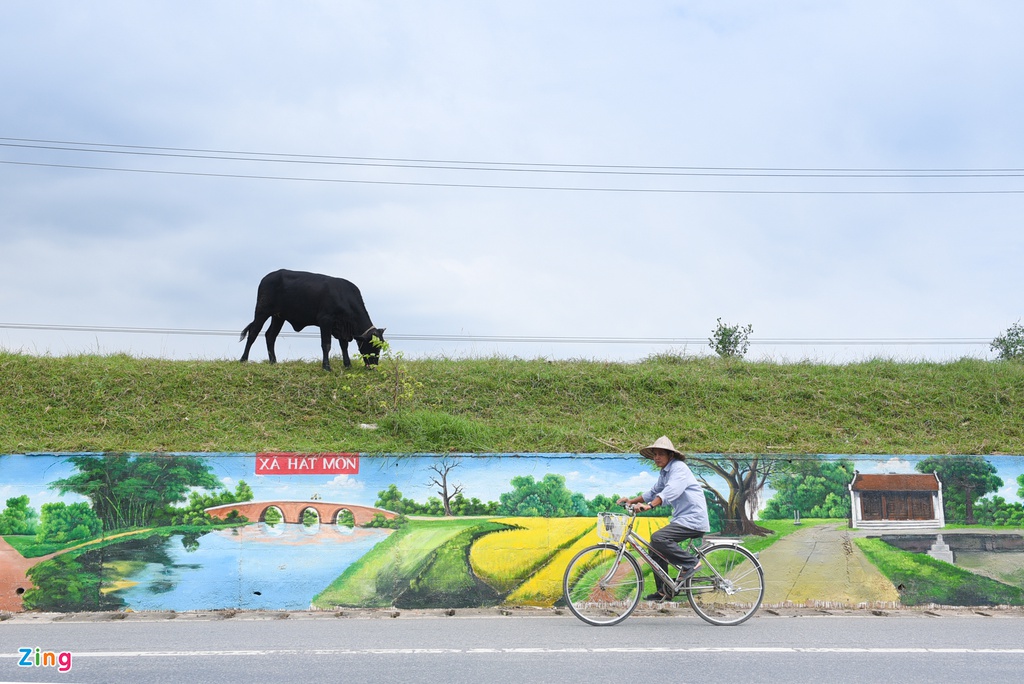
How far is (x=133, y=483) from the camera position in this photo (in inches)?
376

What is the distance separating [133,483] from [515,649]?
200 inches

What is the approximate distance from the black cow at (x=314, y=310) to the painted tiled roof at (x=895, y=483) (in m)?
8.95

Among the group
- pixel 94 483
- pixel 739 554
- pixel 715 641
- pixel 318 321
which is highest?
pixel 318 321

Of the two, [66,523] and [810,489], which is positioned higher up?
[810,489]

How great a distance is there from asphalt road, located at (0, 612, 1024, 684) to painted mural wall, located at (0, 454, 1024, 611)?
60 cm

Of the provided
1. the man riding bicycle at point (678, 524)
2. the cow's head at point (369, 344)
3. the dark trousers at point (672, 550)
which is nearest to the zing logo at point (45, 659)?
the man riding bicycle at point (678, 524)

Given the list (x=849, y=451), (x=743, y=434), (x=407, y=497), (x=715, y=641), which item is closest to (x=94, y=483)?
(x=407, y=497)

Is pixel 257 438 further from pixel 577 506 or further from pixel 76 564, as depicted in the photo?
pixel 577 506

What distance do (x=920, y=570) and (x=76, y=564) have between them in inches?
371

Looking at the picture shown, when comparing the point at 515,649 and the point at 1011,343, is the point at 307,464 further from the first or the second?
the point at 1011,343

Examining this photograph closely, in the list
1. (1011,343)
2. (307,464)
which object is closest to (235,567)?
(307,464)

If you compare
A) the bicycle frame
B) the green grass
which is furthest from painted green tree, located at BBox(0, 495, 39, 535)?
the green grass

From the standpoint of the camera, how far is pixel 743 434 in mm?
13258

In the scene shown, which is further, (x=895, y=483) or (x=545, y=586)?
(x=895, y=483)
